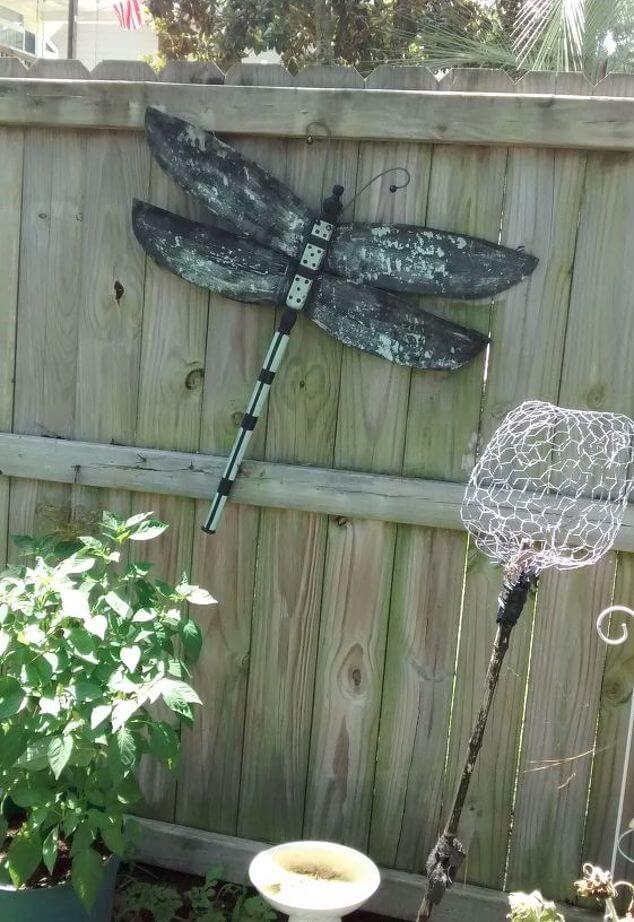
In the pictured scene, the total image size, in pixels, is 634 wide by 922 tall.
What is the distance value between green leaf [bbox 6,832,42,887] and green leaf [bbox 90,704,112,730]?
1.17 ft

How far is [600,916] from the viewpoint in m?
2.44

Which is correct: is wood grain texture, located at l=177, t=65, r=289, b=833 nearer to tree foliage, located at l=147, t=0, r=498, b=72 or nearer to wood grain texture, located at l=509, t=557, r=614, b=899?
wood grain texture, located at l=509, t=557, r=614, b=899

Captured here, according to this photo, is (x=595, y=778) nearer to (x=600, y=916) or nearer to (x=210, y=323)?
(x=600, y=916)

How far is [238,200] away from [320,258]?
260mm

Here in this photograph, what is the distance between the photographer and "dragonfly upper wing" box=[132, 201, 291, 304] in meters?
2.43

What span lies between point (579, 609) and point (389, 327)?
2.78ft

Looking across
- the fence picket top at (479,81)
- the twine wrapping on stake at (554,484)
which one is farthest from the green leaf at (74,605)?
the fence picket top at (479,81)

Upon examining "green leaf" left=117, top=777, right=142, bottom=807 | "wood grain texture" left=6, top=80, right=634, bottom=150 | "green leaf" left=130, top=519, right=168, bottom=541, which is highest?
"wood grain texture" left=6, top=80, right=634, bottom=150

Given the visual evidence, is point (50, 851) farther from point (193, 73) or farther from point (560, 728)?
point (193, 73)

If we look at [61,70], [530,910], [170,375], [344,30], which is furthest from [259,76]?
[344,30]

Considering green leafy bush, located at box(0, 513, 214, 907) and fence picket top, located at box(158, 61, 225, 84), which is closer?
green leafy bush, located at box(0, 513, 214, 907)

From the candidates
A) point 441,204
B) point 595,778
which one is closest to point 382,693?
point 595,778

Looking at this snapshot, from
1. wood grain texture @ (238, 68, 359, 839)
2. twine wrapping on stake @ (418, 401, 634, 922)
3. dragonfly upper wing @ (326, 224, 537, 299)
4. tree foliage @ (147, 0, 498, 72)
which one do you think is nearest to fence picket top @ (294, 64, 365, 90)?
wood grain texture @ (238, 68, 359, 839)

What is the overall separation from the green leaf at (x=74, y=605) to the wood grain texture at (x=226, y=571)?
68 centimetres
